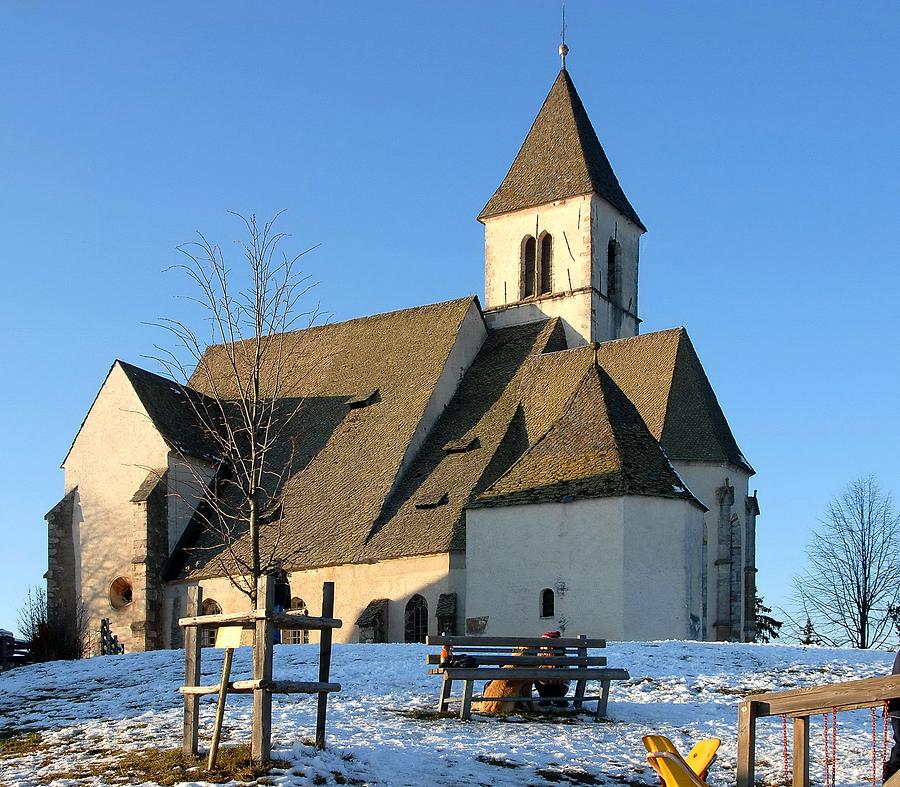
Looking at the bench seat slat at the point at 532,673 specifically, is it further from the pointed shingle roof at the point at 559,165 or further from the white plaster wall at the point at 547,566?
the pointed shingle roof at the point at 559,165

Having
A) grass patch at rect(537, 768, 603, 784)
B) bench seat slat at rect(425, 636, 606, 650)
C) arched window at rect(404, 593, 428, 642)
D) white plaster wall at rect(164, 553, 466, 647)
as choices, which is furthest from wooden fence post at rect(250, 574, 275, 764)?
arched window at rect(404, 593, 428, 642)

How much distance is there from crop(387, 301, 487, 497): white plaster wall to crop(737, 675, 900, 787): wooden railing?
28.6 meters

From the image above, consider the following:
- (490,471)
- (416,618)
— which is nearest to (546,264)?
(490,471)

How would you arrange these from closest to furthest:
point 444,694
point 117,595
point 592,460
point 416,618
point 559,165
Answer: point 444,694 → point 592,460 → point 416,618 → point 117,595 → point 559,165

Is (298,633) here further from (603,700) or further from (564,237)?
(603,700)

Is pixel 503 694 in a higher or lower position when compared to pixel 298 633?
higher

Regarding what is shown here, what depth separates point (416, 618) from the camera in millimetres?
37156

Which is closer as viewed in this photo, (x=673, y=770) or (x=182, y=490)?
(x=673, y=770)

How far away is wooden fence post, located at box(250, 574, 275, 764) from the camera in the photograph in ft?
46.2

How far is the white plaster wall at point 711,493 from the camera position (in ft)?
125

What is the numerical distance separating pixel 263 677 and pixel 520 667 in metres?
5.29

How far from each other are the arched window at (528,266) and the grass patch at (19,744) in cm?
3447

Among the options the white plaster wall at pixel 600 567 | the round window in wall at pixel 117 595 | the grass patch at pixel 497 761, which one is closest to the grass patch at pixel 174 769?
the grass patch at pixel 497 761

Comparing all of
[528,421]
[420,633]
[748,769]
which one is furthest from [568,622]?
[748,769]
